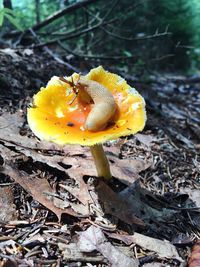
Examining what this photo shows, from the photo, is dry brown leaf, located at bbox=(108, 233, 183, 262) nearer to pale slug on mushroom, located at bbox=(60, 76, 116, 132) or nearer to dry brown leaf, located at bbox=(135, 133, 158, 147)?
pale slug on mushroom, located at bbox=(60, 76, 116, 132)

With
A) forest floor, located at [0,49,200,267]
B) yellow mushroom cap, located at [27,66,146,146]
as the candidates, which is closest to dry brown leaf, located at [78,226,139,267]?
forest floor, located at [0,49,200,267]

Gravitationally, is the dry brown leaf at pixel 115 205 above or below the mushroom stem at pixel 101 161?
below

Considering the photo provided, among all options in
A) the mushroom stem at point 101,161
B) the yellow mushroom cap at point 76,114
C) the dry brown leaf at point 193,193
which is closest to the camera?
the yellow mushroom cap at point 76,114

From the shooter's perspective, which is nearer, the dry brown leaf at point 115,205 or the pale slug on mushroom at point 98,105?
the pale slug on mushroom at point 98,105

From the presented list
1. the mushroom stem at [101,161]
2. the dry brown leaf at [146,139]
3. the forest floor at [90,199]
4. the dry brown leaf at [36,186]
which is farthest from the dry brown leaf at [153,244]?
the dry brown leaf at [146,139]

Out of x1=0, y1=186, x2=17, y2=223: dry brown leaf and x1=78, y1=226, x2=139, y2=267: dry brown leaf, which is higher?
x1=0, y1=186, x2=17, y2=223: dry brown leaf

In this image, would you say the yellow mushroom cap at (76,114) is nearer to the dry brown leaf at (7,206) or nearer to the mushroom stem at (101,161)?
the mushroom stem at (101,161)

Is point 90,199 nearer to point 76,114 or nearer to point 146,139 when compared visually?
point 76,114
